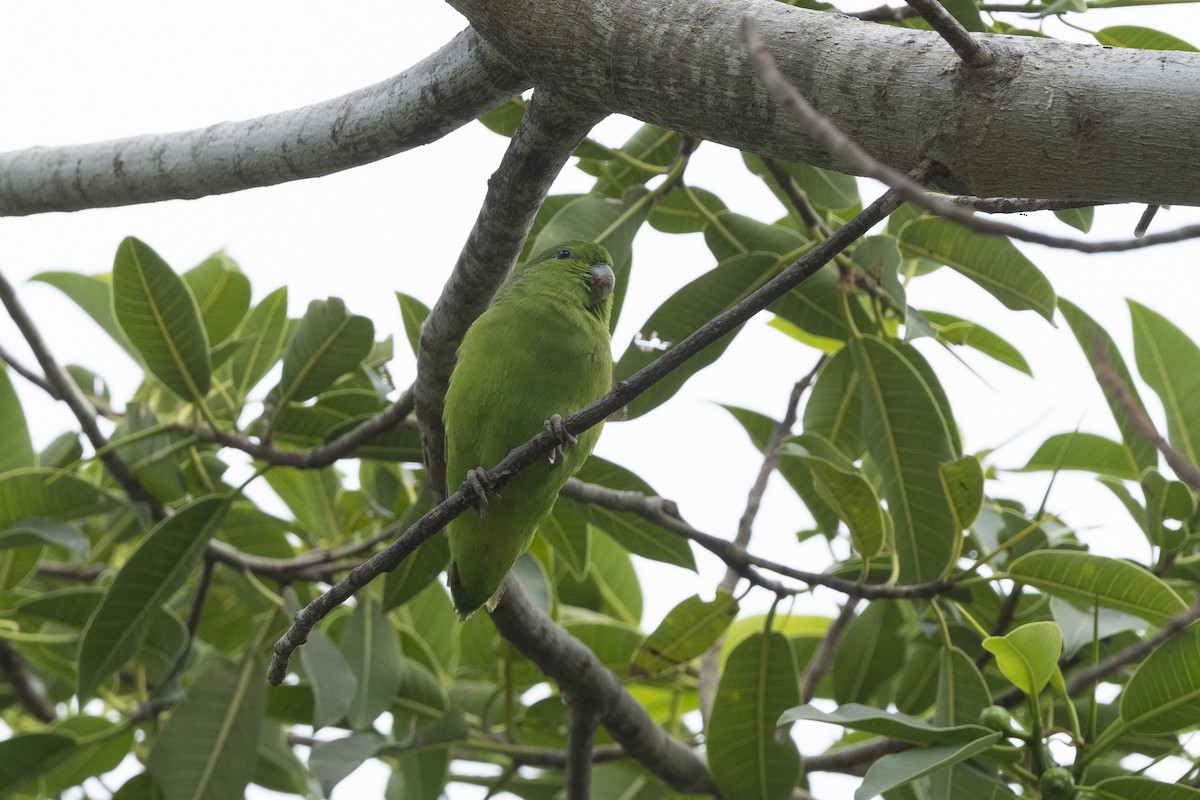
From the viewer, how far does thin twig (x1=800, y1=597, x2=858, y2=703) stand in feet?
11.4

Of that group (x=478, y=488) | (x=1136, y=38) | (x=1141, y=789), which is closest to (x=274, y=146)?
(x=478, y=488)

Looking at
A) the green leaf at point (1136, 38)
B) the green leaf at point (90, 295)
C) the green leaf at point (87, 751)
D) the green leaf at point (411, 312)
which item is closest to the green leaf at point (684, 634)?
the green leaf at point (411, 312)

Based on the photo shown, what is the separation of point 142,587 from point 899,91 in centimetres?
240

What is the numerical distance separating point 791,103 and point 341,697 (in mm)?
2419

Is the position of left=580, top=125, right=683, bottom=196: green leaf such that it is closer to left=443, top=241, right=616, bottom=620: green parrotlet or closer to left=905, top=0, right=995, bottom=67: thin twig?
left=443, top=241, right=616, bottom=620: green parrotlet

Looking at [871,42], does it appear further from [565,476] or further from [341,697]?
[341,697]

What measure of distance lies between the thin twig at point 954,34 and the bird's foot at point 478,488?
3.62 ft

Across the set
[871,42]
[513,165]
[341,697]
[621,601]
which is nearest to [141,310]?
[341,697]

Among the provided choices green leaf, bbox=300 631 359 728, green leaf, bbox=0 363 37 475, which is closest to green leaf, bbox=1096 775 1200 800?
green leaf, bbox=300 631 359 728

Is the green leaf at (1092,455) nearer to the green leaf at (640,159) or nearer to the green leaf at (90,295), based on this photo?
the green leaf at (640,159)

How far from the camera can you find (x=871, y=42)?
62.8 inches

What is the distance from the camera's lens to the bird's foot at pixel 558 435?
1.98 meters

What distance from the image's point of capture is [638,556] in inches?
130

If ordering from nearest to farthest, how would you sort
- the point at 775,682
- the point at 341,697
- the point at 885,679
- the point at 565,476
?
the point at 565,476
the point at 775,682
the point at 341,697
the point at 885,679
